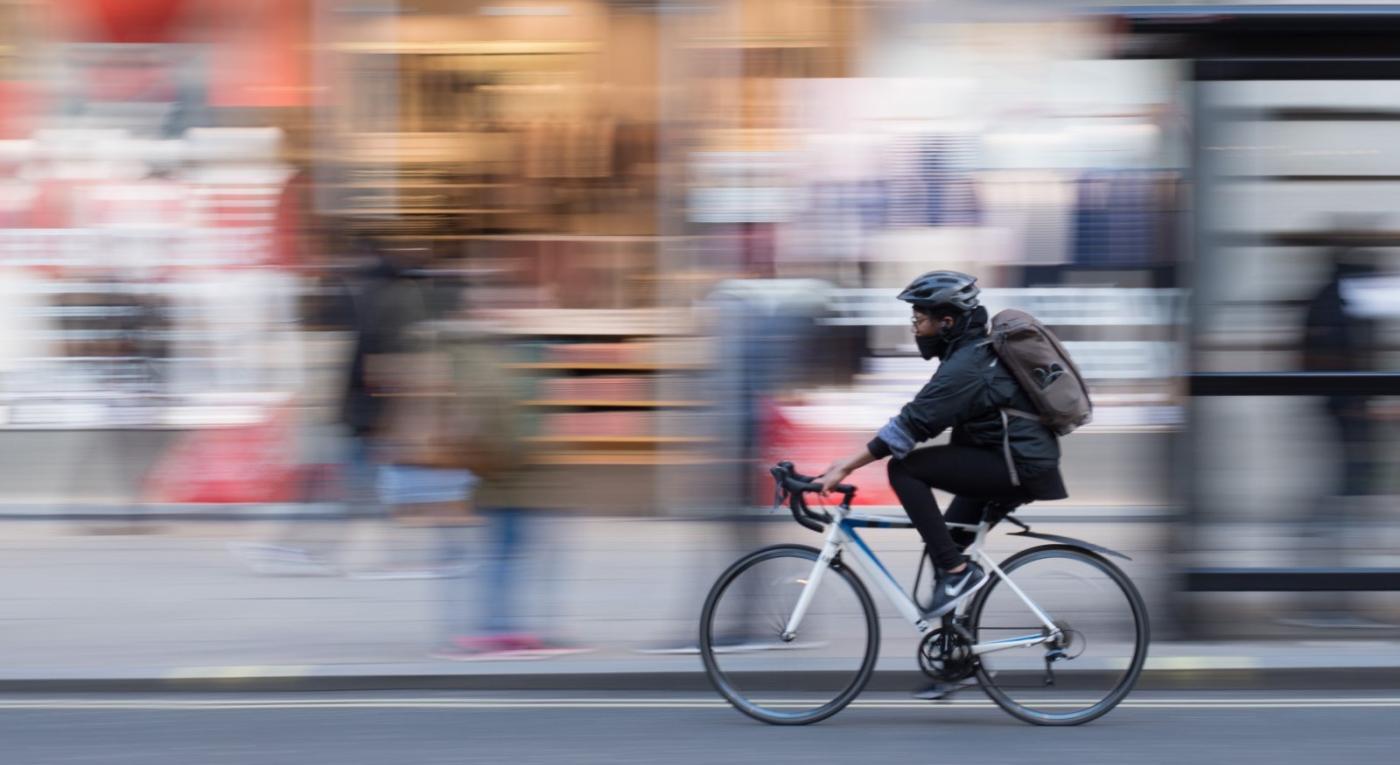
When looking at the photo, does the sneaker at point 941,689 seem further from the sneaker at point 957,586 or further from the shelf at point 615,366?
the shelf at point 615,366

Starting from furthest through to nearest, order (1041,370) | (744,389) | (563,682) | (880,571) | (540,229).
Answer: (540,229) → (744,389) → (563,682) → (880,571) → (1041,370)

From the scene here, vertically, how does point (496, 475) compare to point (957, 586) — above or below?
above

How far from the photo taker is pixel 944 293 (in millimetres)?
5305

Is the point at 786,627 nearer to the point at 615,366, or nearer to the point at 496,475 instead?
the point at 496,475

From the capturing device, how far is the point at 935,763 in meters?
5.11

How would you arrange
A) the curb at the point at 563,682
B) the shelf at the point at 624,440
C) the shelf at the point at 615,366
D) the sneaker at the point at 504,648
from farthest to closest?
1. the shelf at the point at 615,366
2. the shelf at the point at 624,440
3. the sneaker at the point at 504,648
4. the curb at the point at 563,682

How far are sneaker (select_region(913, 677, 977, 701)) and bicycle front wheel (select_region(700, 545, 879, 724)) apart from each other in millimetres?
225

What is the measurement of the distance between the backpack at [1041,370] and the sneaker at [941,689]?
965 mm

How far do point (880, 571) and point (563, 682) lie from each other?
1.42 metres

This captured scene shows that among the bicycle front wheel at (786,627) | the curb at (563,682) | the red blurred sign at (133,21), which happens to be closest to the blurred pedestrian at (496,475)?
the curb at (563,682)

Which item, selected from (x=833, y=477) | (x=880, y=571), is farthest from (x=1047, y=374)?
(x=880, y=571)

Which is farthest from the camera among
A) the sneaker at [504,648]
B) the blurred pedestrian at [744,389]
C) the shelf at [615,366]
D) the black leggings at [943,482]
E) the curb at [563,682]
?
the shelf at [615,366]

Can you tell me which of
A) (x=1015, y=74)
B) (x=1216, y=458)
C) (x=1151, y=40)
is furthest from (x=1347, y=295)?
(x=1015, y=74)

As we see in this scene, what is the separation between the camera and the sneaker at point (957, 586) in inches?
214
